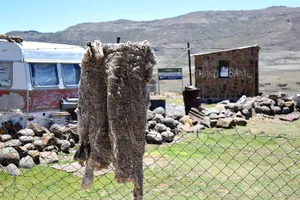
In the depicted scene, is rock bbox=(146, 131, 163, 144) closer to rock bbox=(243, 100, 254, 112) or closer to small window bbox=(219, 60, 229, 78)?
rock bbox=(243, 100, 254, 112)

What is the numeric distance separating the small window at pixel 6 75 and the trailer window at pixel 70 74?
170 cm

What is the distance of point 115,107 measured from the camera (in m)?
3.08

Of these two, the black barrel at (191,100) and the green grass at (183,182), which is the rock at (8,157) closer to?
the green grass at (183,182)

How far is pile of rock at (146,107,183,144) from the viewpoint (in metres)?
12.7

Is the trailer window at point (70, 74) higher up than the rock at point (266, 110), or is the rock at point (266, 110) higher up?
the trailer window at point (70, 74)

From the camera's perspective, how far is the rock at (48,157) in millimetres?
9834

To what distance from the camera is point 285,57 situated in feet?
229

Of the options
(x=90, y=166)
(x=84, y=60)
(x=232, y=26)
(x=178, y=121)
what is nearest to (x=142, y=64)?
(x=84, y=60)

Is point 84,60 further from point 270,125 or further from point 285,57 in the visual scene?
point 285,57

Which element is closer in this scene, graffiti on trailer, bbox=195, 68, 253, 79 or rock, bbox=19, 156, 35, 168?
rock, bbox=19, 156, 35, 168

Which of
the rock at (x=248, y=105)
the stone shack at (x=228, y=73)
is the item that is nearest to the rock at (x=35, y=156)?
the rock at (x=248, y=105)

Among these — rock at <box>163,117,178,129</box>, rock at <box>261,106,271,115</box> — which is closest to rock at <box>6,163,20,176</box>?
rock at <box>163,117,178,129</box>

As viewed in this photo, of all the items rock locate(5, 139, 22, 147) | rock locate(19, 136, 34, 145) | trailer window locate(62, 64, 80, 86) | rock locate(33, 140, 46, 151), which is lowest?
rock locate(33, 140, 46, 151)

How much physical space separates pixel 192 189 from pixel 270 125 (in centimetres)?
989
